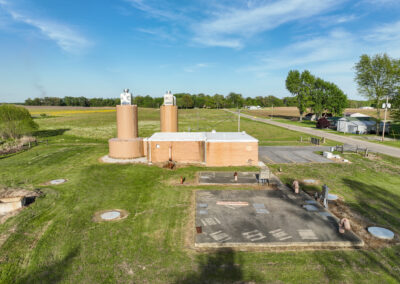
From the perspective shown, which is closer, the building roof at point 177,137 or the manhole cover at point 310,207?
the manhole cover at point 310,207

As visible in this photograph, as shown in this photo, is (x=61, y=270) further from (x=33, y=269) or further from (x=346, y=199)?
(x=346, y=199)

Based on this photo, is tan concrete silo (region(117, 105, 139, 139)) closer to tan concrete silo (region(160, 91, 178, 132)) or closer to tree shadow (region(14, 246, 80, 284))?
tan concrete silo (region(160, 91, 178, 132))

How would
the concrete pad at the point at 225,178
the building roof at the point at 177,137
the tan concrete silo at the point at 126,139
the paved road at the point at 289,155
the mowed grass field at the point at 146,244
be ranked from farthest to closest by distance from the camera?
the paved road at the point at 289,155 < the tan concrete silo at the point at 126,139 < the building roof at the point at 177,137 < the concrete pad at the point at 225,178 < the mowed grass field at the point at 146,244

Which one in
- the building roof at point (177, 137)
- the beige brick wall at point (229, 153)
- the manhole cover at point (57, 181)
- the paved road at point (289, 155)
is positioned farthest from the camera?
the paved road at point (289, 155)

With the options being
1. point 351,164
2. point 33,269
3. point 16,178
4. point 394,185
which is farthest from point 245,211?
point 16,178

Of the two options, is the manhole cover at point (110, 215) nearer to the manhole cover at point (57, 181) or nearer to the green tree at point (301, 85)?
the manhole cover at point (57, 181)

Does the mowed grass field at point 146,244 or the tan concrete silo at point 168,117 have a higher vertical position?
the tan concrete silo at point 168,117

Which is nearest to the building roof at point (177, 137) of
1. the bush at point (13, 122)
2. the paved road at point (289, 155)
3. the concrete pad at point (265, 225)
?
the paved road at point (289, 155)
